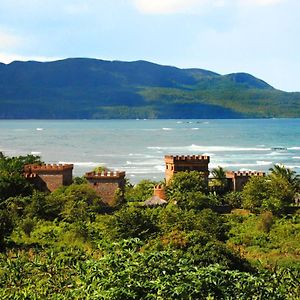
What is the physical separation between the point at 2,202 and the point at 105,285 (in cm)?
2505

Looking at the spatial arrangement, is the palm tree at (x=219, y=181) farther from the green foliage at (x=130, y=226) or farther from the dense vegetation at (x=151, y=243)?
the green foliage at (x=130, y=226)

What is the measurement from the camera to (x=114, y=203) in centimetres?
4153

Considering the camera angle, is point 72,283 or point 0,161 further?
point 0,161

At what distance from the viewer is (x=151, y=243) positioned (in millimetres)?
29125

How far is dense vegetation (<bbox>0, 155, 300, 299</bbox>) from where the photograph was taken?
616 inches

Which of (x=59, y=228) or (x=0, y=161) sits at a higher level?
(x=0, y=161)

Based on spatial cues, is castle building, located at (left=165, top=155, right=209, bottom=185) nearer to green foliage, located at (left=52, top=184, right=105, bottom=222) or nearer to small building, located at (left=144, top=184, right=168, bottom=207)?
small building, located at (left=144, top=184, right=168, bottom=207)

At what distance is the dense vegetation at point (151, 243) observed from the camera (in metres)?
15.6

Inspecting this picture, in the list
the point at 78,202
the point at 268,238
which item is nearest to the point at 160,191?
the point at 78,202

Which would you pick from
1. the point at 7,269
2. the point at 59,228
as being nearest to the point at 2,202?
the point at 59,228

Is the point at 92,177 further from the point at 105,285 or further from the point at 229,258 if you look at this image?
the point at 105,285

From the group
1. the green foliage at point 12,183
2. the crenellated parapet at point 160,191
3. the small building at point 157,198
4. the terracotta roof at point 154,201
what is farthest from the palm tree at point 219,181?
the green foliage at point 12,183

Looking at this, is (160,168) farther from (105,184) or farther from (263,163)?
(105,184)

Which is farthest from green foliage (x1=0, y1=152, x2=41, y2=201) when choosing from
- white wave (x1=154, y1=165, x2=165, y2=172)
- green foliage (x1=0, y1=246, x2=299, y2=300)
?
white wave (x1=154, y1=165, x2=165, y2=172)
